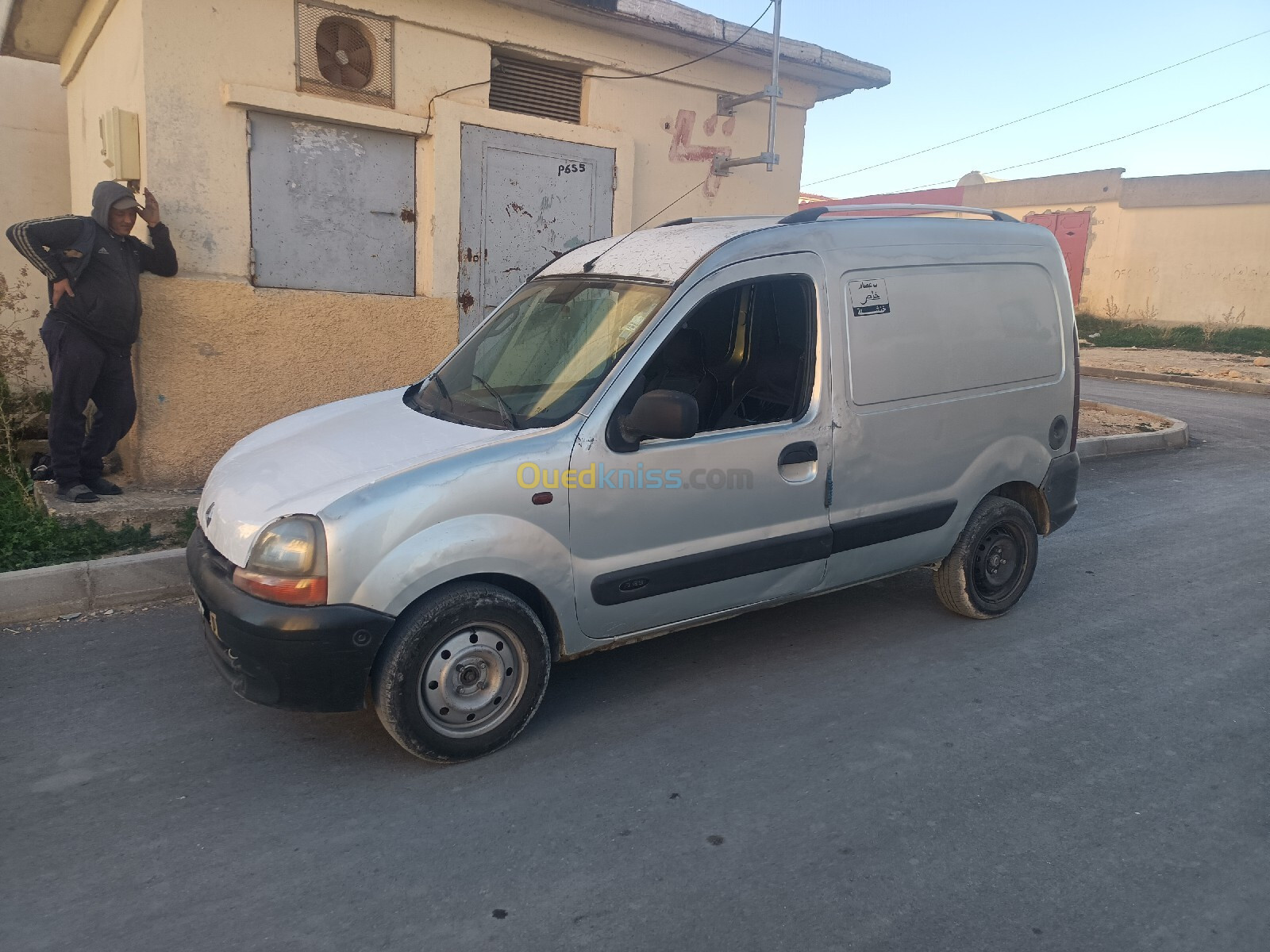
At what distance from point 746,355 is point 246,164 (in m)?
4.22

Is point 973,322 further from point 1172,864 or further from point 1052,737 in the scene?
point 1172,864

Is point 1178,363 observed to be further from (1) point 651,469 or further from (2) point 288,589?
(2) point 288,589

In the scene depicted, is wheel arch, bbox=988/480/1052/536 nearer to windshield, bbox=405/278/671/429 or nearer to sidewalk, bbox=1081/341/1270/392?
windshield, bbox=405/278/671/429

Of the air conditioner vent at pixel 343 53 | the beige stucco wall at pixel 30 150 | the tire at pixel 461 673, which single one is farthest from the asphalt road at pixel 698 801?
the beige stucco wall at pixel 30 150

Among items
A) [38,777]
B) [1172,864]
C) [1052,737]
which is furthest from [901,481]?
[38,777]

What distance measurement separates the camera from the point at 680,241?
4035 mm

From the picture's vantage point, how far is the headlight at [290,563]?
10.2 ft

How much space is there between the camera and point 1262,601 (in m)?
5.17

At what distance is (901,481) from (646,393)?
4.93 feet

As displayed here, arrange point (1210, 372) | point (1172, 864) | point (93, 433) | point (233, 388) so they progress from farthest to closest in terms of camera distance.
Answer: point (1210, 372) < point (233, 388) < point (93, 433) < point (1172, 864)

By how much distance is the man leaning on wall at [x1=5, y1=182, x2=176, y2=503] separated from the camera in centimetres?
571

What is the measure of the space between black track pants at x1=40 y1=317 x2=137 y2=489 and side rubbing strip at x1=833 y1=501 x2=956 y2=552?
185 inches

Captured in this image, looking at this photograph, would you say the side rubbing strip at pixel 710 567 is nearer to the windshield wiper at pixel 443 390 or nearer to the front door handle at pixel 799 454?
the front door handle at pixel 799 454

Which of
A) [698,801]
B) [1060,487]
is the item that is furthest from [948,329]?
[698,801]
